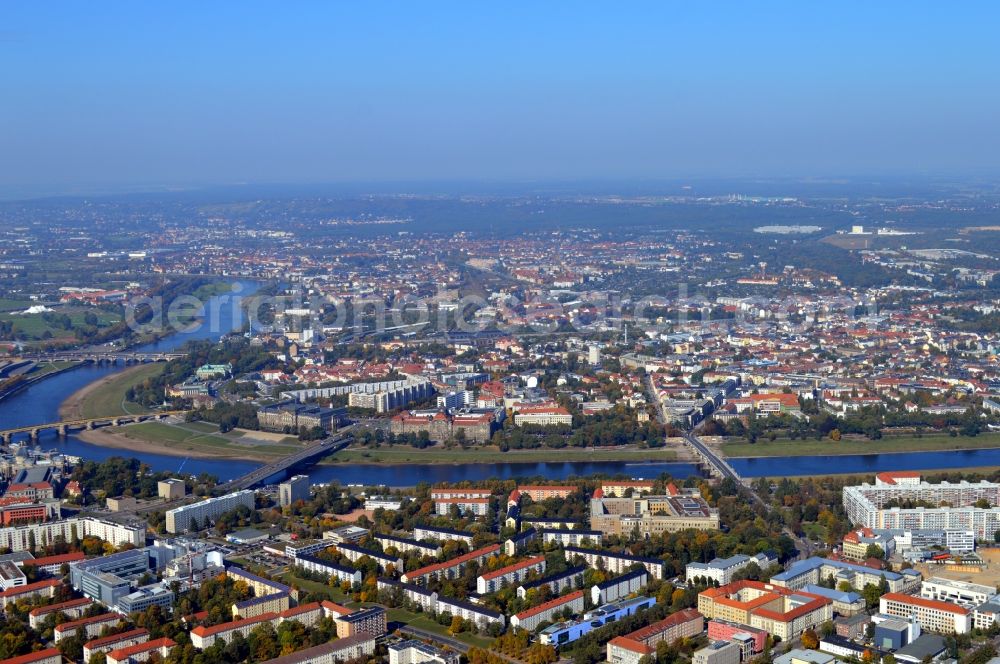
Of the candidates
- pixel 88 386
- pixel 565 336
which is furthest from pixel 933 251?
pixel 88 386

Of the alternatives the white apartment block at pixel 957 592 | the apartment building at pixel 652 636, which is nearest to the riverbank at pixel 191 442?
the apartment building at pixel 652 636

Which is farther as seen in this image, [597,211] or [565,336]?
[597,211]

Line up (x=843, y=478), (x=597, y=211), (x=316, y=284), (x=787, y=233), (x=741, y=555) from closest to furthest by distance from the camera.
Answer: (x=741, y=555) < (x=843, y=478) < (x=316, y=284) < (x=787, y=233) < (x=597, y=211)

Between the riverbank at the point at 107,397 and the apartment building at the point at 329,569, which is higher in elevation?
the apartment building at the point at 329,569

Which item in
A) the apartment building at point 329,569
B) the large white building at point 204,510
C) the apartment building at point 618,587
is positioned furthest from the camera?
the large white building at point 204,510

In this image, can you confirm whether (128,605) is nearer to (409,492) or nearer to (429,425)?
(409,492)

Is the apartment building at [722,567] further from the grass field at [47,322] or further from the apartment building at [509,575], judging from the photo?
the grass field at [47,322]

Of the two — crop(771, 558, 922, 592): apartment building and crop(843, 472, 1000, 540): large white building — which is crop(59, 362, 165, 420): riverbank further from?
crop(771, 558, 922, 592): apartment building
